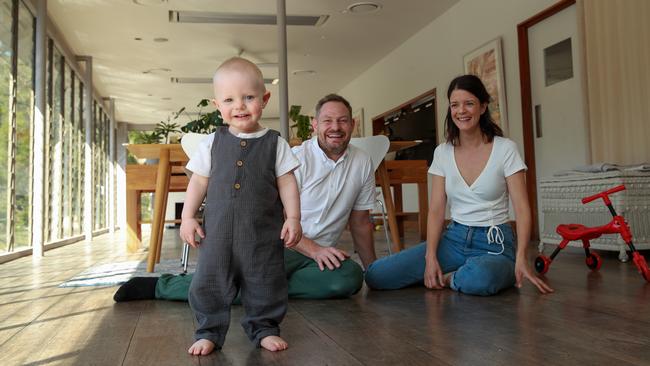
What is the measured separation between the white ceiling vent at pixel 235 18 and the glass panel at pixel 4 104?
7.01ft

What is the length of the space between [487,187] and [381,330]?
879 millimetres

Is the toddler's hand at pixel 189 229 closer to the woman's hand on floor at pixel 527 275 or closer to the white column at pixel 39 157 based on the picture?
the woman's hand on floor at pixel 527 275

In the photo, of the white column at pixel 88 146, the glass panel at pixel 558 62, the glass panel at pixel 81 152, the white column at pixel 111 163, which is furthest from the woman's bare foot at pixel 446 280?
the white column at pixel 111 163

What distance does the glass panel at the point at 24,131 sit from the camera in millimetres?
4871

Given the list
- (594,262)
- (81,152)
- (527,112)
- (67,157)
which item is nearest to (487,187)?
(594,262)

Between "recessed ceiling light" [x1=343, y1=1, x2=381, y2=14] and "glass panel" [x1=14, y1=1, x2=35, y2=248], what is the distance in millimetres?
3331

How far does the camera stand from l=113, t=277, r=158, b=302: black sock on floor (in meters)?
2.12

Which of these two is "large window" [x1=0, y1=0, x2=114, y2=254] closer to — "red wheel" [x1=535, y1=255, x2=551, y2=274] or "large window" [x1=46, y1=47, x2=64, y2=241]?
"large window" [x1=46, y1=47, x2=64, y2=241]

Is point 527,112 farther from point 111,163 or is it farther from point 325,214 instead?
point 111,163

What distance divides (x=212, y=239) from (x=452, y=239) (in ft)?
4.07

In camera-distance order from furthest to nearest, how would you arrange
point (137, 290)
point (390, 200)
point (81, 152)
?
point (81, 152)
point (390, 200)
point (137, 290)

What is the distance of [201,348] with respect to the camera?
4.25ft

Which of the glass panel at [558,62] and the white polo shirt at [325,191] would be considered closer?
the white polo shirt at [325,191]

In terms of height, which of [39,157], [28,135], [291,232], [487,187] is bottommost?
[291,232]
